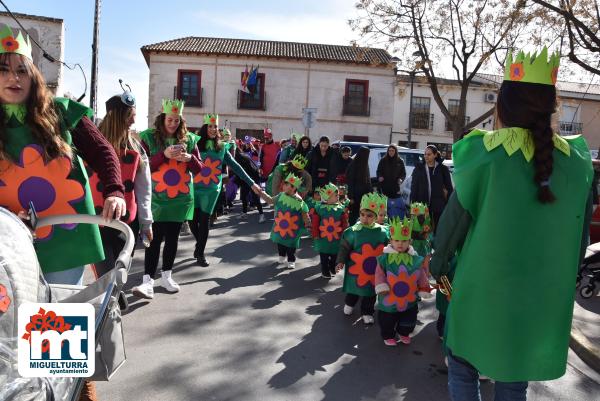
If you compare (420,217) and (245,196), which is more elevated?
(420,217)

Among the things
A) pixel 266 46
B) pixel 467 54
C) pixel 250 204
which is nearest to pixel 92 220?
pixel 250 204

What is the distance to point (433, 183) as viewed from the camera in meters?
8.80

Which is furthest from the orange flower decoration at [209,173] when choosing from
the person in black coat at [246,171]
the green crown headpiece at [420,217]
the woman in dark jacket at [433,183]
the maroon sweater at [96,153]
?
the person in black coat at [246,171]

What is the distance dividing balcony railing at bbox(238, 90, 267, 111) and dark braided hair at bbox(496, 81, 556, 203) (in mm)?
30224

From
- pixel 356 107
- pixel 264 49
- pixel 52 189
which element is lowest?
pixel 52 189

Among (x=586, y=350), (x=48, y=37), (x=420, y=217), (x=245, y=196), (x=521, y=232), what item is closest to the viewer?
(x=521, y=232)

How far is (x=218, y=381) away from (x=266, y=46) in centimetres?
3199

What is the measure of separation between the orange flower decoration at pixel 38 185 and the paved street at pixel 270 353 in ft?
4.68

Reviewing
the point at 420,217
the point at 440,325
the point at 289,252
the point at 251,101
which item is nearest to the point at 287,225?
the point at 289,252

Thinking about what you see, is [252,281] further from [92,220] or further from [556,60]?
[556,60]

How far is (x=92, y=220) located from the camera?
2371mm

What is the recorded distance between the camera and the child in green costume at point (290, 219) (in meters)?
7.23

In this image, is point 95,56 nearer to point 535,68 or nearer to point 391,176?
point 391,176

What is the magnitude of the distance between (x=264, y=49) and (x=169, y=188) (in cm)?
2897
